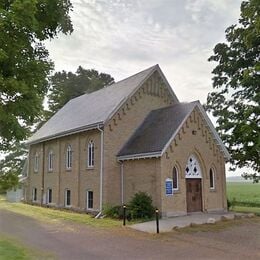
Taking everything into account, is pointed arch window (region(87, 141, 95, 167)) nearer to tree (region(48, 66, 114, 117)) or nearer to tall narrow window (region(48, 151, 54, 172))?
tall narrow window (region(48, 151, 54, 172))

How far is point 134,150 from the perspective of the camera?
2362 centimetres

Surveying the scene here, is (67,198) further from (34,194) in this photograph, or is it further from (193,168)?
(193,168)

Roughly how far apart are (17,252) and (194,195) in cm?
1390

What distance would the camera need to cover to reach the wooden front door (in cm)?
2317

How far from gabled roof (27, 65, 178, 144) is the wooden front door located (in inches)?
273

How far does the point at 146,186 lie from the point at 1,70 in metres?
13.2

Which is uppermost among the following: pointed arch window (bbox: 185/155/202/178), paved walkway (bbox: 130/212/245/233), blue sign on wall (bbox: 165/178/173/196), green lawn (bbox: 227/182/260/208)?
pointed arch window (bbox: 185/155/202/178)

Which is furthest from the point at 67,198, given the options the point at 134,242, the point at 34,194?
the point at 134,242

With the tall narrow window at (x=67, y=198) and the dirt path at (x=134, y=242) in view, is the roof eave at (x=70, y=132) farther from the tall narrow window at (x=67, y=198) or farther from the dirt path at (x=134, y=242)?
the dirt path at (x=134, y=242)

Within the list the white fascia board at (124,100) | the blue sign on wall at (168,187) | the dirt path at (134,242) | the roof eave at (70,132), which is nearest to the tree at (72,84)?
the roof eave at (70,132)

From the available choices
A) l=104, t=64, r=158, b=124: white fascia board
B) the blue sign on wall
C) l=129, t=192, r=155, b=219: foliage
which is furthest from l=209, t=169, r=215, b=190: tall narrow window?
l=104, t=64, r=158, b=124: white fascia board

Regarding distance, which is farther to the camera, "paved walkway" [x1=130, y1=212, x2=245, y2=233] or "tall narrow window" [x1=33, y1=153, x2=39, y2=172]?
"tall narrow window" [x1=33, y1=153, x2=39, y2=172]

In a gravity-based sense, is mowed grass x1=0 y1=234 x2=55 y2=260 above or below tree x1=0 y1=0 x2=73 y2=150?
below

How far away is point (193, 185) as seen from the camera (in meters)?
23.8
